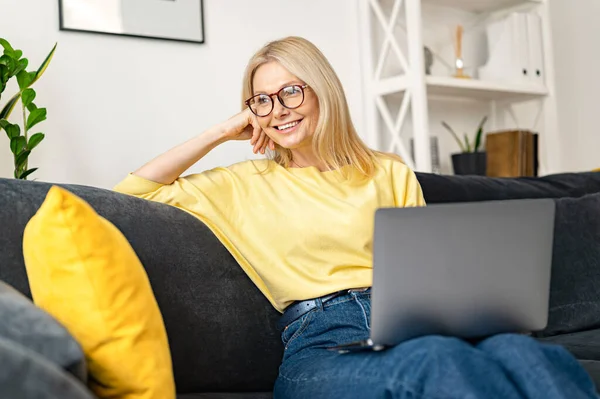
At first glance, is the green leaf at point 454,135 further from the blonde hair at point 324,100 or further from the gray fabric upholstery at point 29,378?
the gray fabric upholstery at point 29,378

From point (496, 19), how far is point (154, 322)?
2.78 m

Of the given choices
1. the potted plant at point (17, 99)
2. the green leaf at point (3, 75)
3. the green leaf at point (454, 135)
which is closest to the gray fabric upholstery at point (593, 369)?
the potted plant at point (17, 99)

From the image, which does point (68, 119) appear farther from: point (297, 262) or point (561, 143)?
point (561, 143)

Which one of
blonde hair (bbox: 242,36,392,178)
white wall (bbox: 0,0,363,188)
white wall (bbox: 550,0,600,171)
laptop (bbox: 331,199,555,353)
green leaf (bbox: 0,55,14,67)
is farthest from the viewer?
white wall (bbox: 550,0,600,171)

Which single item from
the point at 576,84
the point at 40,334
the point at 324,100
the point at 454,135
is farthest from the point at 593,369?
the point at 576,84

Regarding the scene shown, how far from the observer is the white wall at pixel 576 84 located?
12.4 feet

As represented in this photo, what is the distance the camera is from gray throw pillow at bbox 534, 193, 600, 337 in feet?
7.10

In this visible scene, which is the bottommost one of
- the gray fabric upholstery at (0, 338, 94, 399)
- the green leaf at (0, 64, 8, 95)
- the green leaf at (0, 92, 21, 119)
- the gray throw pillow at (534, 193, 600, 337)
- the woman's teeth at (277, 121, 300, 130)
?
the gray throw pillow at (534, 193, 600, 337)

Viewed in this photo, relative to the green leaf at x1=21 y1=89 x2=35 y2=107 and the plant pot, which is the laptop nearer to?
the green leaf at x1=21 y1=89 x2=35 y2=107

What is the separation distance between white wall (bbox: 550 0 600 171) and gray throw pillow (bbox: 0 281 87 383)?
10.6 feet

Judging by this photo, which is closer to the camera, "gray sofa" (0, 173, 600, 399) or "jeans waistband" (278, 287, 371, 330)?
"gray sofa" (0, 173, 600, 399)

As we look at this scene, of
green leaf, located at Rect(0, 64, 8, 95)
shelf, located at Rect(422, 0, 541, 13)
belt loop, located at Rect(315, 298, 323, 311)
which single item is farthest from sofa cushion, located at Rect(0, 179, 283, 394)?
shelf, located at Rect(422, 0, 541, 13)

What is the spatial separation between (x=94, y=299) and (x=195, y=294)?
0.53 m

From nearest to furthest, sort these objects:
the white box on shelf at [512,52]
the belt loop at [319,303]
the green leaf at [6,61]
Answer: the belt loop at [319,303] < the green leaf at [6,61] < the white box on shelf at [512,52]
